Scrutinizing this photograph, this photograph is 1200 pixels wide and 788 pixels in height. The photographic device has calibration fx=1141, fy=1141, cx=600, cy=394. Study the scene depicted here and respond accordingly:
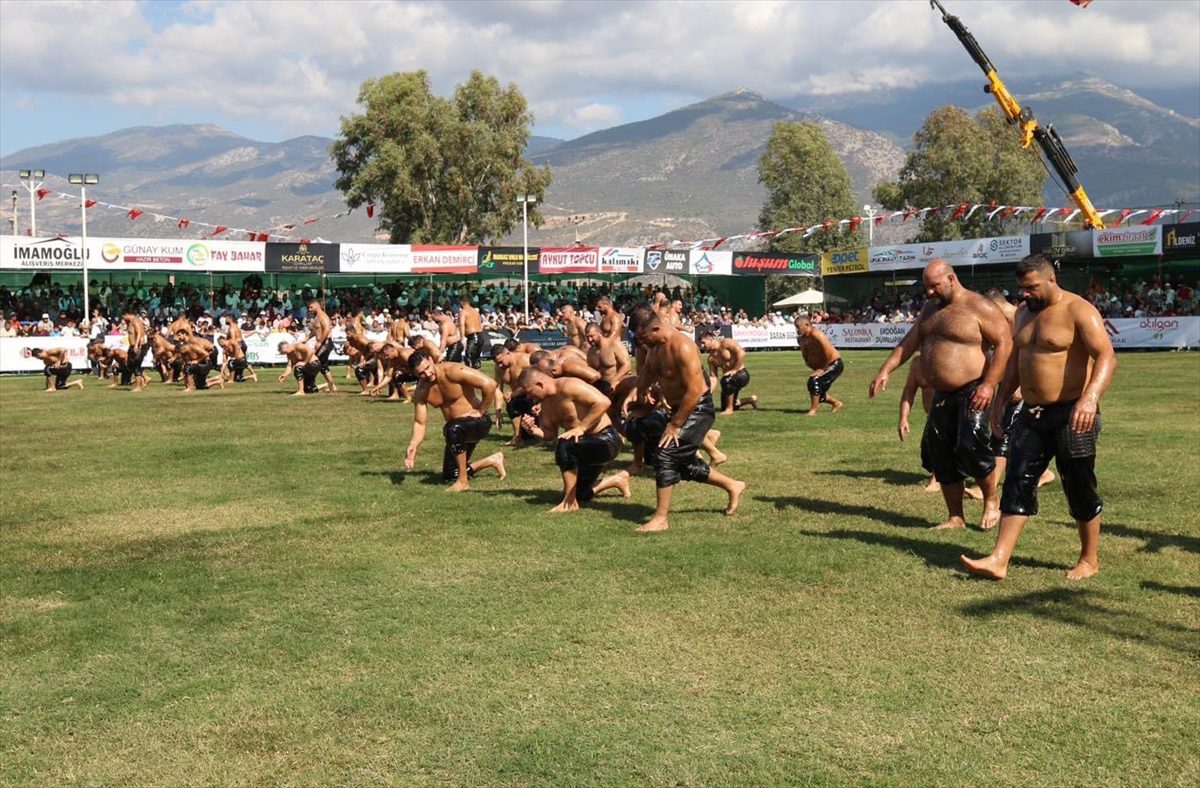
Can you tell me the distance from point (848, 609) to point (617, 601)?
53.0 inches

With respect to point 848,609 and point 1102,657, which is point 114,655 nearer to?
point 848,609

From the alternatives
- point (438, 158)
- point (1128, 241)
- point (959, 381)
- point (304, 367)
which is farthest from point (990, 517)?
point (438, 158)

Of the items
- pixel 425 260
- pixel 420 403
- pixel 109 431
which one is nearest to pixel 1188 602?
pixel 420 403

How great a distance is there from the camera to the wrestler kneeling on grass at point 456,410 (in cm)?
1154

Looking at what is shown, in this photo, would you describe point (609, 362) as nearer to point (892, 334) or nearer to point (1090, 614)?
point (1090, 614)

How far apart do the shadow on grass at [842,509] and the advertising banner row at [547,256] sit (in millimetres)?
32604

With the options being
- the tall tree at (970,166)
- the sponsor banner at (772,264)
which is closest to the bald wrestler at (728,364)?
the sponsor banner at (772,264)

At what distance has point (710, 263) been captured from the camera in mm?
52656

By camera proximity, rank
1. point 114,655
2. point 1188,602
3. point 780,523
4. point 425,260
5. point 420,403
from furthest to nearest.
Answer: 1. point 425,260
2. point 420,403
3. point 780,523
4. point 1188,602
5. point 114,655

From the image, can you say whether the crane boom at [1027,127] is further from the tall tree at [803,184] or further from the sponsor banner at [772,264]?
the tall tree at [803,184]

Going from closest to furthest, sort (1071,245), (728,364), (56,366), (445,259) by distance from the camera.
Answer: (728,364)
(56,366)
(1071,245)
(445,259)

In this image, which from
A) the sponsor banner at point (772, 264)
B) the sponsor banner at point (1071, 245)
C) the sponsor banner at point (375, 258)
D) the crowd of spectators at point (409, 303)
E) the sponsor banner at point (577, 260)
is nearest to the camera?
the crowd of spectators at point (409, 303)

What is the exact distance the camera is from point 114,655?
19.7 feet

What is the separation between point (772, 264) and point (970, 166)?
34.2m
